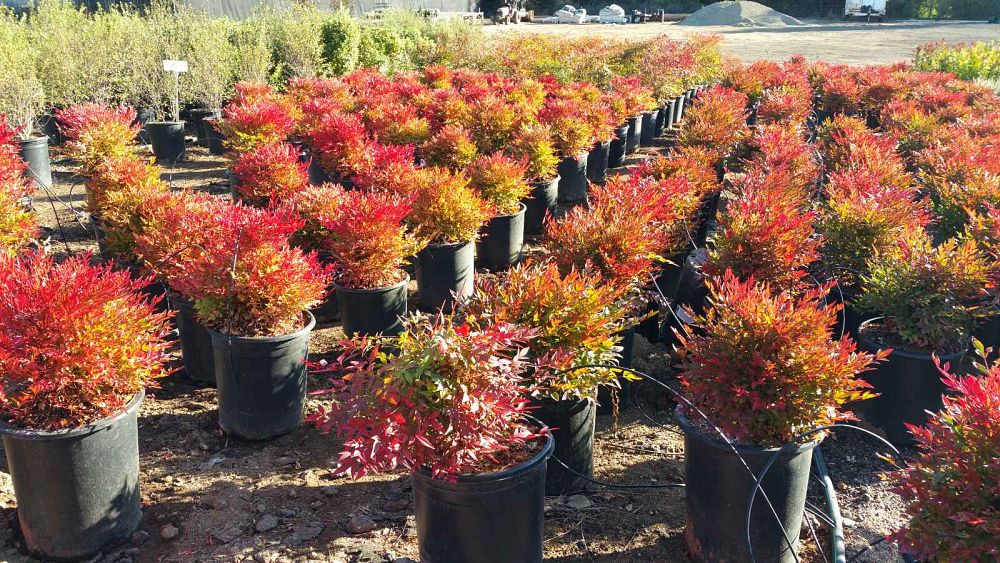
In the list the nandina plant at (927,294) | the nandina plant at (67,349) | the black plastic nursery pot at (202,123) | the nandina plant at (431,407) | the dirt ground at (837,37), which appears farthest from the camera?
the dirt ground at (837,37)

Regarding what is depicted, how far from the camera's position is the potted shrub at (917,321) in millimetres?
3832

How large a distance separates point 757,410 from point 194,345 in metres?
3.17

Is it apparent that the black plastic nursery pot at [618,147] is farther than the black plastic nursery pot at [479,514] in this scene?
Yes

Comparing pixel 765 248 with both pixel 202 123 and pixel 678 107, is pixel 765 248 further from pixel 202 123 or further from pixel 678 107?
pixel 678 107

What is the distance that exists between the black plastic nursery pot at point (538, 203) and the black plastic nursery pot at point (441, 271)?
2.03 m

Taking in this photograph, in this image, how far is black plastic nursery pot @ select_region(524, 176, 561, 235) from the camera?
24.2 ft

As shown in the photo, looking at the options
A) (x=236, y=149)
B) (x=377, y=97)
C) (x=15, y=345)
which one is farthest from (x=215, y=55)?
(x=15, y=345)

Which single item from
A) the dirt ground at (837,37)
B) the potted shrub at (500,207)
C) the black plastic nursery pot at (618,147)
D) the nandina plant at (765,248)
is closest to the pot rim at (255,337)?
the nandina plant at (765,248)

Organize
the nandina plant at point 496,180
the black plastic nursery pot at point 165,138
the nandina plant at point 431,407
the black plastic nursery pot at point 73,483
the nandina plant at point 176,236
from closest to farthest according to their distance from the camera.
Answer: the nandina plant at point 431,407 → the black plastic nursery pot at point 73,483 → the nandina plant at point 176,236 → the nandina plant at point 496,180 → the black plastic nursery pot at point 165,138

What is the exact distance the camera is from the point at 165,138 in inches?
419

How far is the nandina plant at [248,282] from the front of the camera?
11.7ft

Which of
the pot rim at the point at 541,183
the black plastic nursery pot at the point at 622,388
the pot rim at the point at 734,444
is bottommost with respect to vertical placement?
the black plastic nursery pot at the point at 622,388

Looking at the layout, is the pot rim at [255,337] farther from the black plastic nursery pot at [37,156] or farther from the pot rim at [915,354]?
the black plastic nursery pot at [37,156]

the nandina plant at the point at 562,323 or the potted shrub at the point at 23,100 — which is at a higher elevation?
the potted shrub at the point at 23,100
